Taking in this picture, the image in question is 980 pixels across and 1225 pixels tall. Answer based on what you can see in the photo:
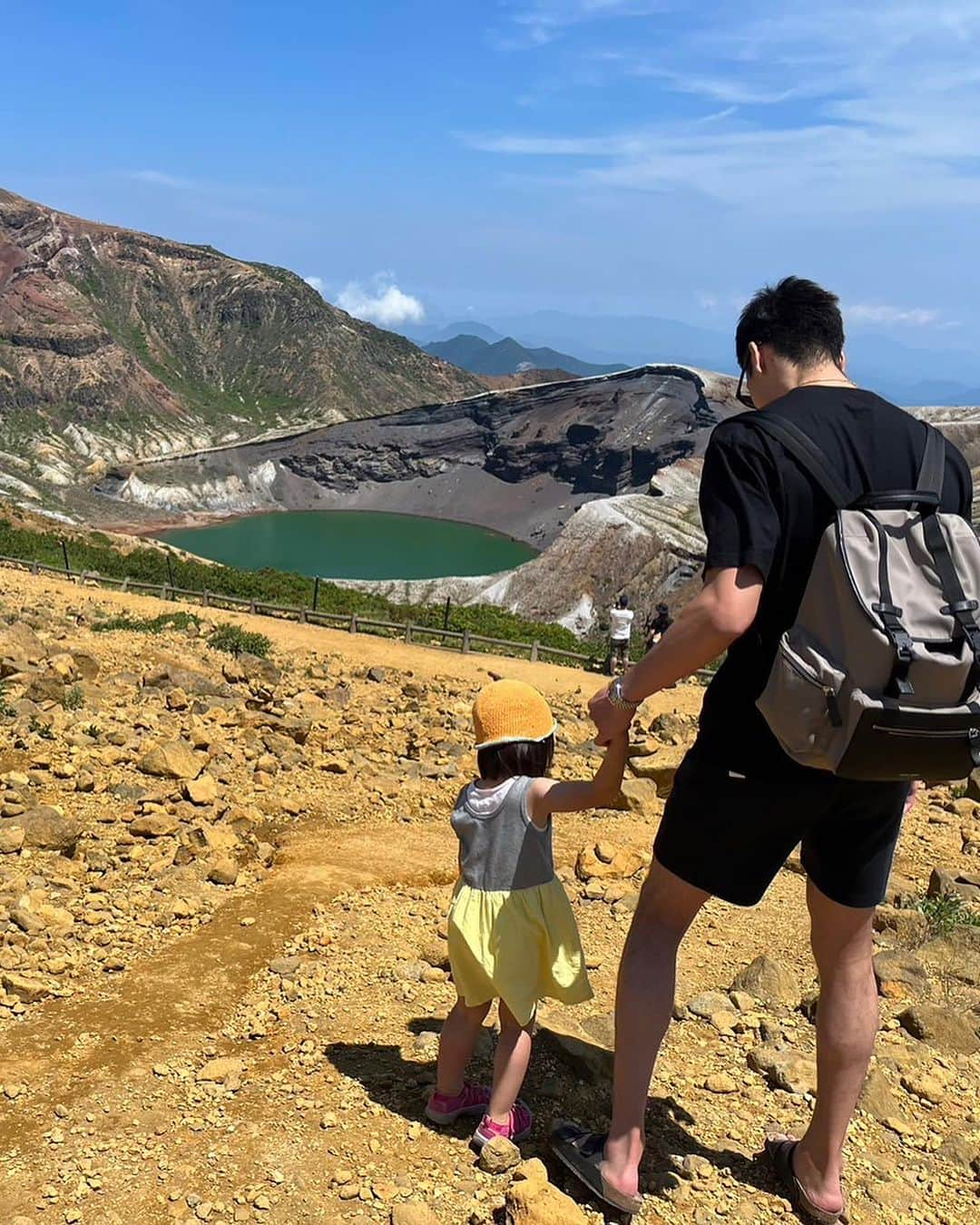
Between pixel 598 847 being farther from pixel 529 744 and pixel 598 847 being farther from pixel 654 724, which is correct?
pixel 654 724

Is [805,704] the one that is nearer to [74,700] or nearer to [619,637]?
[74,700]

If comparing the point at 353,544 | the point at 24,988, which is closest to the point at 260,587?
the point at 24,988

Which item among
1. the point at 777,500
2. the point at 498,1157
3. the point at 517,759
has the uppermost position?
the point at 777,500

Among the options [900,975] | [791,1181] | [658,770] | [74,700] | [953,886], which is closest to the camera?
[791,1181]

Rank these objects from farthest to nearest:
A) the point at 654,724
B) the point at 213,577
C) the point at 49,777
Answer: the point at 213,577 → the point at 654,724 → the point at 49,777

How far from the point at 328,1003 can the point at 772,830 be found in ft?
7.46

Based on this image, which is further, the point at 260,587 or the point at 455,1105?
the point at 260,587

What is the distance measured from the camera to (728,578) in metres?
Answer: 2.21

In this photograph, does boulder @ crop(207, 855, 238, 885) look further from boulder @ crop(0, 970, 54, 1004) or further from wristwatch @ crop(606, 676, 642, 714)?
wristwatch @ crop(606, 676, 642, 714)

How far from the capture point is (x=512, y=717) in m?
2.87

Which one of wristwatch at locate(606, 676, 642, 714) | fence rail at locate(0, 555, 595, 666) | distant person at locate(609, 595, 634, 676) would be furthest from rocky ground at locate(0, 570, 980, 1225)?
fence rail at locate(0, 555, 595, 666)

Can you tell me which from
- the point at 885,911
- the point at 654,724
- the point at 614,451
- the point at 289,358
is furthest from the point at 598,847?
the point at 289,358

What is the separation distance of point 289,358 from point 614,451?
8052 centimetres

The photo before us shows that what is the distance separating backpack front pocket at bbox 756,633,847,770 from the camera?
211 cm
